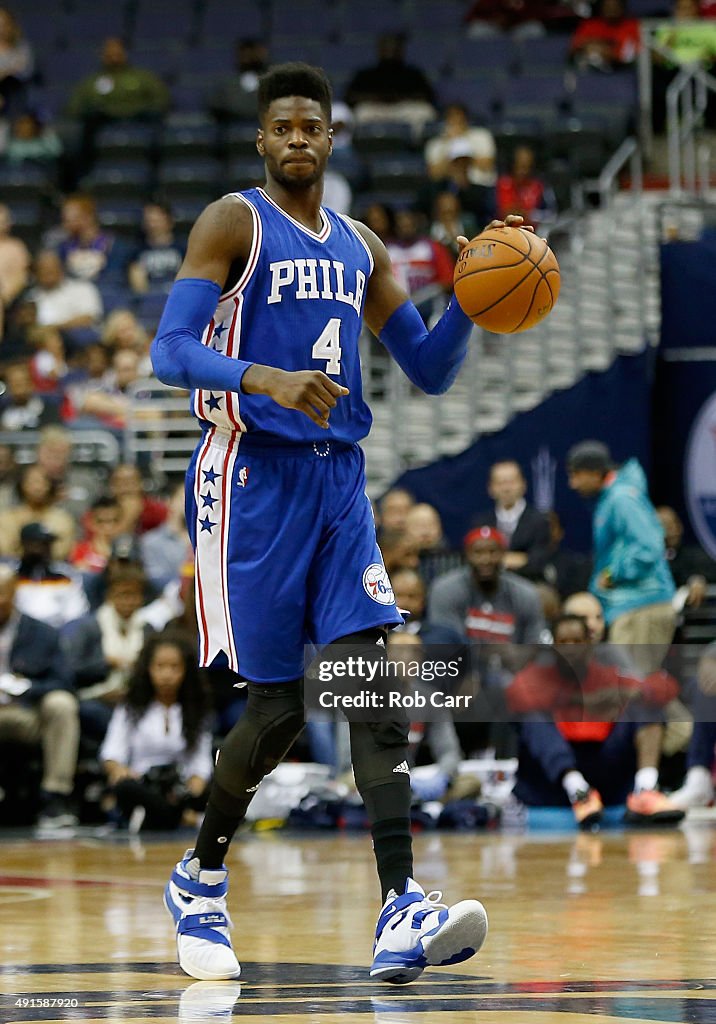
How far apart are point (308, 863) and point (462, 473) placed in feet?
16.9

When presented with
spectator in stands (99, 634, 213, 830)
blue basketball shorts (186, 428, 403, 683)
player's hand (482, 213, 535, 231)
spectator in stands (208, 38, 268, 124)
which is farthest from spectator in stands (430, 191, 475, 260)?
blue basketball shorts (186, 428, 403, 683)

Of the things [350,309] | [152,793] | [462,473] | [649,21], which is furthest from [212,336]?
[649,21]

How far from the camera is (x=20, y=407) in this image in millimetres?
13898

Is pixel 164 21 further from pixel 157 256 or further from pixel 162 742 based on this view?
pixel 162 742

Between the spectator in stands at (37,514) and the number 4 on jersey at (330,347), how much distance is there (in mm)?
7389

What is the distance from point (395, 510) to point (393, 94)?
7.22 m

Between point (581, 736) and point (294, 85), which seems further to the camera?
point (581, 736)

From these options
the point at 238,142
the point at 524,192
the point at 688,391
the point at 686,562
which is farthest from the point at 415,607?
the point at 238,142

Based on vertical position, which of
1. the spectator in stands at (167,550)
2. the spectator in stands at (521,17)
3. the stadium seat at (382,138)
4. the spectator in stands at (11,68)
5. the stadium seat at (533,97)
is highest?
the spectator in stands at (521,17)

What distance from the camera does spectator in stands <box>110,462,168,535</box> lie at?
1237 centimetres

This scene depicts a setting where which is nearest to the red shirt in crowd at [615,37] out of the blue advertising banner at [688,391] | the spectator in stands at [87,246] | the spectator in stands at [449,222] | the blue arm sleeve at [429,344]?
the spectator in stands at [449,222]

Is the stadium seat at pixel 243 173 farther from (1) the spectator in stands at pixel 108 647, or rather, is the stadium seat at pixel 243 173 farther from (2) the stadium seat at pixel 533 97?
(1) the spectator in stands at pixel 108 647

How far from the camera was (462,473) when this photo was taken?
12.8 metres

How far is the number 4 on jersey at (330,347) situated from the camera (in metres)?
4.80
